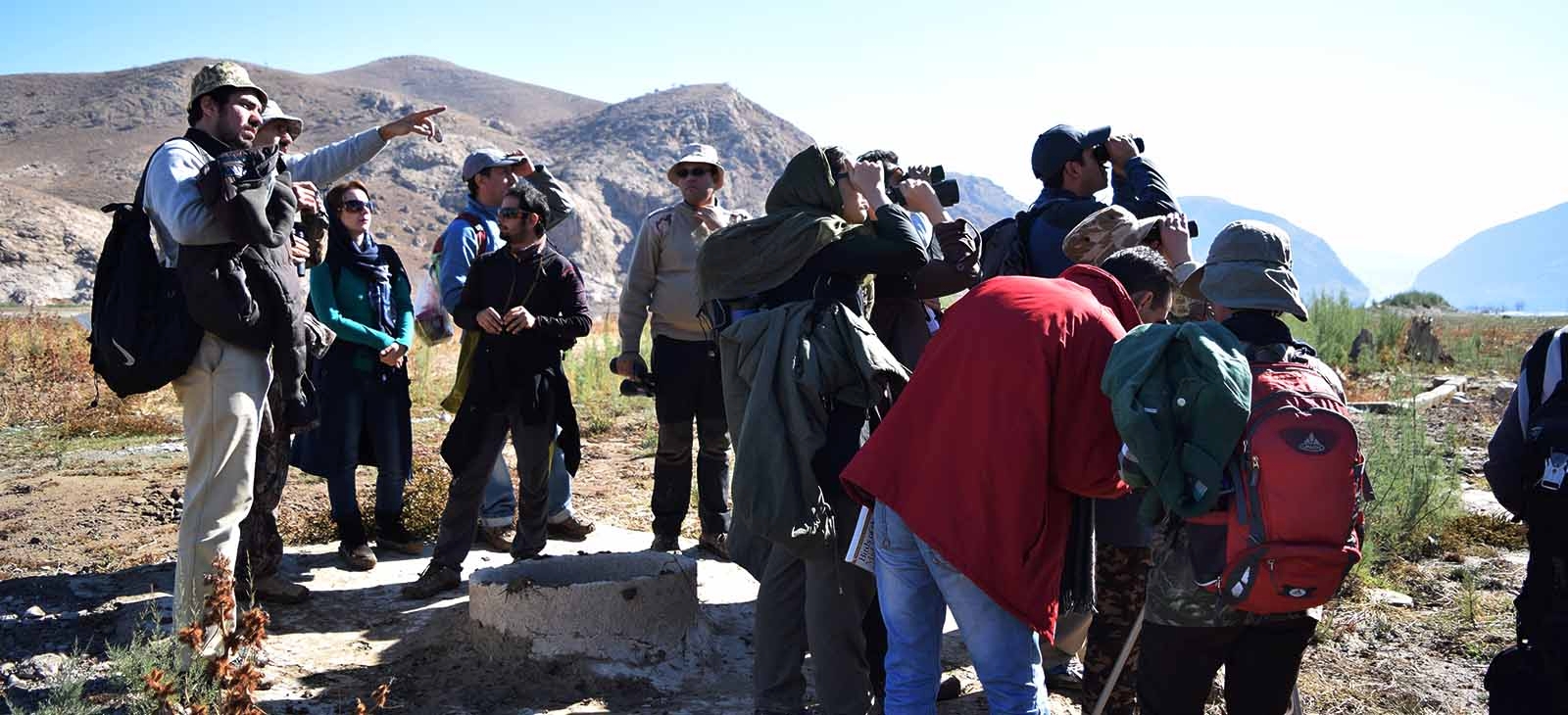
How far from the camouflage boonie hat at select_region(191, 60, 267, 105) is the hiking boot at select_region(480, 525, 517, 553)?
264cm

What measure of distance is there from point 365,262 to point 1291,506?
4477 mm

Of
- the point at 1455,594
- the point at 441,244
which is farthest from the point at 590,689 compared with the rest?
the point at 1455,594

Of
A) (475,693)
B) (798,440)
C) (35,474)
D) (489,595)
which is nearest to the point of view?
(798,440)

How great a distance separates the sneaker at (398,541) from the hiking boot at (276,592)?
2.88 ft

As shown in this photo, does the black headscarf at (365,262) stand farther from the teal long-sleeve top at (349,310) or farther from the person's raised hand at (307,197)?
the person's raised hand at (307,197)

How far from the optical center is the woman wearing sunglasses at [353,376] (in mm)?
5414

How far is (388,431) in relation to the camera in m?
5.54

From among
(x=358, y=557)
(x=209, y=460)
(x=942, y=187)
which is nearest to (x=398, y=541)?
(x=358, y=557)

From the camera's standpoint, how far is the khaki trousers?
12.6 ft

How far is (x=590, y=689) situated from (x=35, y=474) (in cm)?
534

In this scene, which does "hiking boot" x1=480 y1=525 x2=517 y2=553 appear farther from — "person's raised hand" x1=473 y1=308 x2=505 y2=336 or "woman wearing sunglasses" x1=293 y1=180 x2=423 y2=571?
"person's raised hand" x1=473 y1=308 x2=505 y2=336

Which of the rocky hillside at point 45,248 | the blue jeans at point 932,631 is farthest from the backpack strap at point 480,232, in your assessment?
the rocky hillside at point 45,248

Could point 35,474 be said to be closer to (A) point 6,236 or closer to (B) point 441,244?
(B) point 441,244

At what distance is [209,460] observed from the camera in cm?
384
